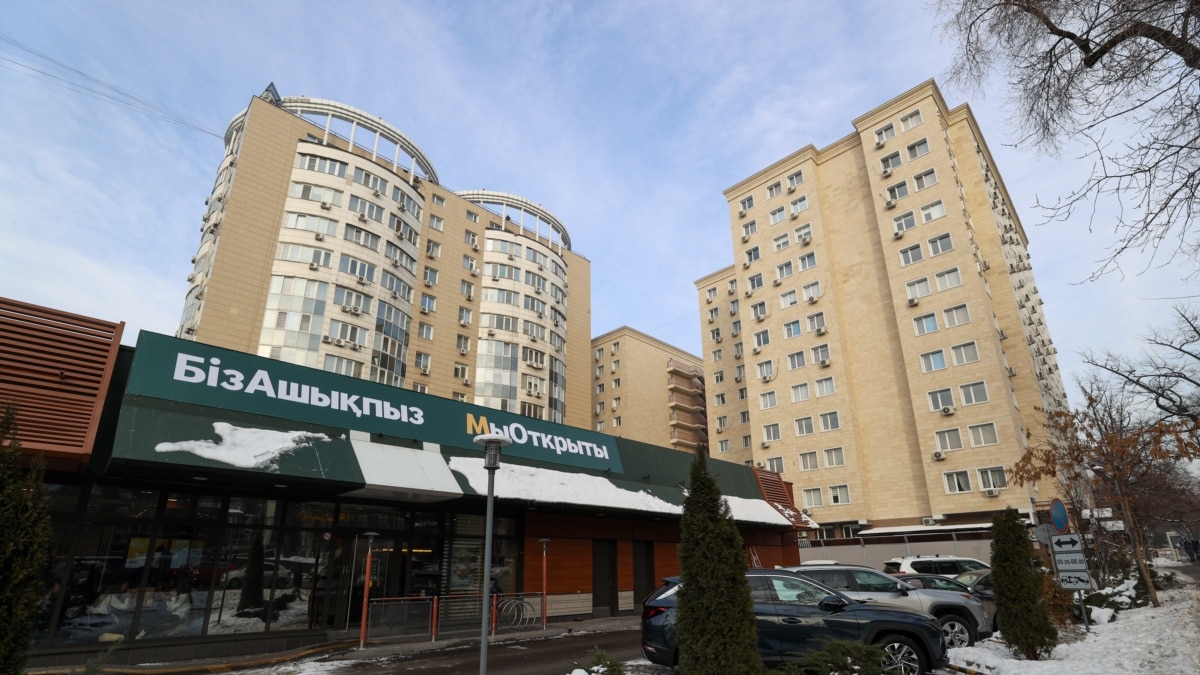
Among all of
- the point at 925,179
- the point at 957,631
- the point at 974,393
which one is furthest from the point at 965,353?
the point at 957,631

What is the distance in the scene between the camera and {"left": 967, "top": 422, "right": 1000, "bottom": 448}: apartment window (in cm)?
3653

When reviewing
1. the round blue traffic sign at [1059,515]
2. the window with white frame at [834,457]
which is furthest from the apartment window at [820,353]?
the round blue traffic sign at [1059,515]

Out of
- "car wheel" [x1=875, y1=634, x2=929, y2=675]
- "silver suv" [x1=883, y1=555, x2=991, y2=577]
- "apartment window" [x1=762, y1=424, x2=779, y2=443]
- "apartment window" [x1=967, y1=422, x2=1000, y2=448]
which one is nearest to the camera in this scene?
"car wheel" [x1=875, y1=634, x2=929, y2=675]

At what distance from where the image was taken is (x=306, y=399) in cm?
1389

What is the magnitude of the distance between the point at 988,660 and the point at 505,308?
44.6 metres

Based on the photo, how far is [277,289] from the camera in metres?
36.4

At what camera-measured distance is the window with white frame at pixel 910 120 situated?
147 ft

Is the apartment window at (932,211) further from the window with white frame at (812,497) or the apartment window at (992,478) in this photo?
the window with white frame at (812,497)

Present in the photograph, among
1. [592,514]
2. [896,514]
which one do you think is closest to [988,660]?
[592,514]

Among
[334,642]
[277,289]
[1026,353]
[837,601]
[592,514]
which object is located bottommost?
[334,642]

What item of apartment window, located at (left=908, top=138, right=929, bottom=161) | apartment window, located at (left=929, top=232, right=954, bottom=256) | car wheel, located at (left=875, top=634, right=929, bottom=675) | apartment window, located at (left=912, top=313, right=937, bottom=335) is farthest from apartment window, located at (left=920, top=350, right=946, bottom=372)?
car wheel, located at (left=875, top=634, right=929, bottom=675)

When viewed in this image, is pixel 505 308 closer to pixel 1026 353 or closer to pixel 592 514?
pixel 592 514

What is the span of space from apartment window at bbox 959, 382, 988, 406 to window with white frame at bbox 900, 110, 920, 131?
20.0 metres

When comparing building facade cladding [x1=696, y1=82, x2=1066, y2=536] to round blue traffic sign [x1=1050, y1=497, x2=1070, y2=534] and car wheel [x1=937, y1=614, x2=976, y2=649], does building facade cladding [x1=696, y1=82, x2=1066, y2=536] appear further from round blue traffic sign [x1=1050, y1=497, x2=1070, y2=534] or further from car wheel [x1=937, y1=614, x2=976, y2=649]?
car wheel [x1=937, y1=614, x2=976, y2=649]
